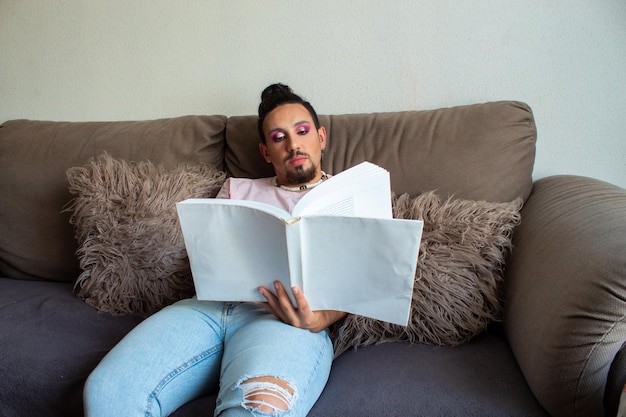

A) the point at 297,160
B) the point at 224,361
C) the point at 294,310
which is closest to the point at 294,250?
the point at 294,310

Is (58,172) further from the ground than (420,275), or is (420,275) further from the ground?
(58,172)

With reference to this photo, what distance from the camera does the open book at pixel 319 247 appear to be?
30.4 inches

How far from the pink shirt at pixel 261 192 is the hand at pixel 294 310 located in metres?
0.33

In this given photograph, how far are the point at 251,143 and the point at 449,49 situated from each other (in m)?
0.66

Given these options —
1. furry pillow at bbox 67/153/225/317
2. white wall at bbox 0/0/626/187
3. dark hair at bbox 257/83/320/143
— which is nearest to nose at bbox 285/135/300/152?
dark hair at bbox 257/83/320/143

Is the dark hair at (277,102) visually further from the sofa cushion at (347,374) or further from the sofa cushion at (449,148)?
the sofa cushion at (347,374)

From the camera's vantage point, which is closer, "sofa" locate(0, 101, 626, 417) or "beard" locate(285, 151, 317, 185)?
"sofa" locate(0, 101, 626, 417)

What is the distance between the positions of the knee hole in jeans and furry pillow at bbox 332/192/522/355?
286mm

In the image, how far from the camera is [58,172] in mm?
1458

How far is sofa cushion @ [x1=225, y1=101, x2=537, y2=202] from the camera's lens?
1.18 metres

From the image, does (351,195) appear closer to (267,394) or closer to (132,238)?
(267,394)

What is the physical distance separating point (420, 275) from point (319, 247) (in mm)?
330

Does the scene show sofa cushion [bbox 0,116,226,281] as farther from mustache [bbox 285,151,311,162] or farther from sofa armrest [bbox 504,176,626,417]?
sofa armrest [bbox 504,176,626,417]

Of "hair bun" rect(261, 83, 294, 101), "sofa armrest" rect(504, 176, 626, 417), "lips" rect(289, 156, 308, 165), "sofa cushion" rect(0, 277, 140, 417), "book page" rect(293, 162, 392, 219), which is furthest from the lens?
"hair bun" rect(261, 83, 294, 101)
